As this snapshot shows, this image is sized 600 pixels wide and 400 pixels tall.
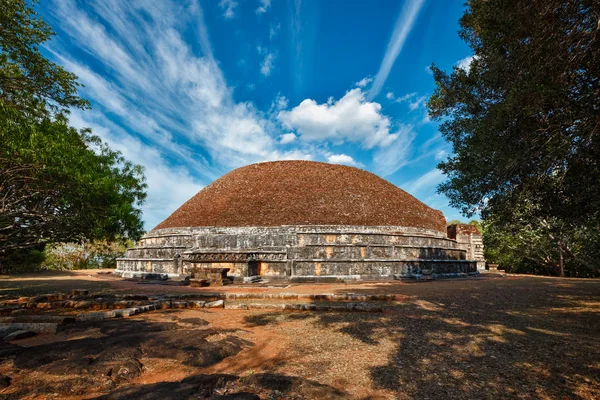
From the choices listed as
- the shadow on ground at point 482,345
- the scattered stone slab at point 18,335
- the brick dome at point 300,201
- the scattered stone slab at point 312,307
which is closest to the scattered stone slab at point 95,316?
the scattered stone slab at point 18,335

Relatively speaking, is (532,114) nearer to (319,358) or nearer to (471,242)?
(319,358)

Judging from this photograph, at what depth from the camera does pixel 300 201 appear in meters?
24.8

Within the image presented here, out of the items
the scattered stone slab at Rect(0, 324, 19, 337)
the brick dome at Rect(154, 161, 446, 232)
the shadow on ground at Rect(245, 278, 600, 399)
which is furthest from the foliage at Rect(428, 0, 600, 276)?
the brick dome at Rect(154, 161, 446, 232)

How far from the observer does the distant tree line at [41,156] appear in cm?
734

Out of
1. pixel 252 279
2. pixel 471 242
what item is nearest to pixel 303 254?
pixel 252 279

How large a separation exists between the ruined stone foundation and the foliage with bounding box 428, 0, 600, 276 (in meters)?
8.12

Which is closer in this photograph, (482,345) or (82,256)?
(482,345)

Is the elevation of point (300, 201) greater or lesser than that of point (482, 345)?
greater

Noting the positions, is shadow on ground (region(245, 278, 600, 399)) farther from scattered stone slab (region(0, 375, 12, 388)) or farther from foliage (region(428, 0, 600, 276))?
scattered stone slab (region(0, 375, 12, 388))

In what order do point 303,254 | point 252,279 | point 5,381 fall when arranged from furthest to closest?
1. point 303,254
2. point 252,279
3. point 5,381

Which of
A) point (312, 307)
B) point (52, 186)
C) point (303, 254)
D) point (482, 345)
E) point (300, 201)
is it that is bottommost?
point (312, 307)

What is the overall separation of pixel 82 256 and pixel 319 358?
35953 millimetres

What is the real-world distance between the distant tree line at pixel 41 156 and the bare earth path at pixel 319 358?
15.5 ft

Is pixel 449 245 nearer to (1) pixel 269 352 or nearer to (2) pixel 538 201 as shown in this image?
(2) pixel 538 201
